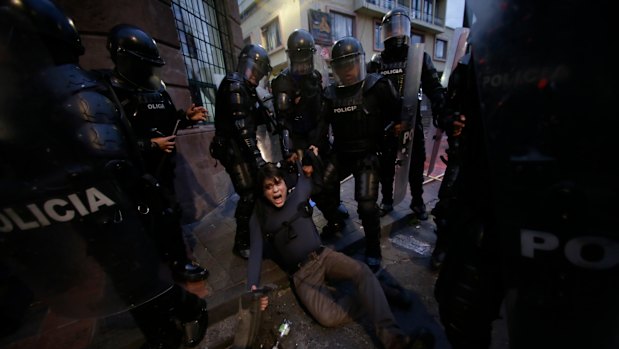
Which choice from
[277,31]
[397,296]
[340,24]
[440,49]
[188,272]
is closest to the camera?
[397,296]

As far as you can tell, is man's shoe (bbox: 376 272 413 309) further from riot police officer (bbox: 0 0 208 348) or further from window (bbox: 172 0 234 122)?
window (bbox: 172 0 234 122)

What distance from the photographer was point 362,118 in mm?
2260

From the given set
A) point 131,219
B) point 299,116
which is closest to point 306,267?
point 131,219

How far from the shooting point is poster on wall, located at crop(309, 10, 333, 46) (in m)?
13.0

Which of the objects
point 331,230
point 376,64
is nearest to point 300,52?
point 376,64

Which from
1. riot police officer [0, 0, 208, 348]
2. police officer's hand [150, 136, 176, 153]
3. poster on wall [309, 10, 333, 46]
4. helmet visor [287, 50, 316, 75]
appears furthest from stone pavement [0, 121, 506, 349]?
poster on wall [309, 10, 333, 46]

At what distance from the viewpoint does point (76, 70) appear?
997 mm

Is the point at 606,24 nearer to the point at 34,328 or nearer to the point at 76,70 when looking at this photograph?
the point at 76,70

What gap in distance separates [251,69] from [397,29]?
1804mm

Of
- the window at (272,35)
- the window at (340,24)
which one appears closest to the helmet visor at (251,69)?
the window at (340,24)

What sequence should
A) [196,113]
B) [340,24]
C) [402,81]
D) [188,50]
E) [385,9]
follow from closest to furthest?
[196,113] < [402,81] < [188,50] < [340,24] < [385,9]

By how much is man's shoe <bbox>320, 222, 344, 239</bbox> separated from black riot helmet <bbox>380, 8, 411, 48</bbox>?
91.2 inches

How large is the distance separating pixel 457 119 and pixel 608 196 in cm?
133

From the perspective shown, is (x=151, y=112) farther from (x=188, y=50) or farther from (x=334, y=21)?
(x=334, y=21)
